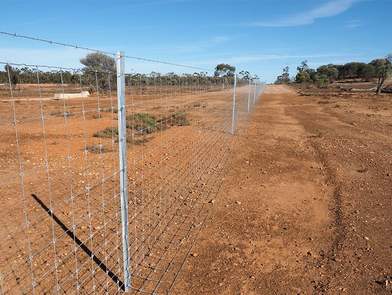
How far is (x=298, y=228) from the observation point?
515cm

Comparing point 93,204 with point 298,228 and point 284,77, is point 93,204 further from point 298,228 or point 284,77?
point 284,77

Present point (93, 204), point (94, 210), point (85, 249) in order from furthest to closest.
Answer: point (93, 204) → point (94, 210) → point (85, 249)

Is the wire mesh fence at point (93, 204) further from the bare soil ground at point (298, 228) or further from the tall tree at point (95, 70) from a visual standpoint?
the bare soil ground at point (298, 228)

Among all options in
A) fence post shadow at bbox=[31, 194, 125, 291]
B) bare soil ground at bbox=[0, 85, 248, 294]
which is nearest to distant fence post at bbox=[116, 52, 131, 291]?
fence post shadow at bbox=[31, 194, 125, 291]

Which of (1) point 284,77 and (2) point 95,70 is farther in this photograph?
(1) point 284,77

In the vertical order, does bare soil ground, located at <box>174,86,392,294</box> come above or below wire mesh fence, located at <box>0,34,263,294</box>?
below

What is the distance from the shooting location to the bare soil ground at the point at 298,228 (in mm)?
3852

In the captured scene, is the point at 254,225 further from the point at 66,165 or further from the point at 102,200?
the point at 66,165

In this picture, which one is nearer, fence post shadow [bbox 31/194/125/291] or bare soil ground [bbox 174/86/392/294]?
fence post shadow [bbox 31/194/125/291]

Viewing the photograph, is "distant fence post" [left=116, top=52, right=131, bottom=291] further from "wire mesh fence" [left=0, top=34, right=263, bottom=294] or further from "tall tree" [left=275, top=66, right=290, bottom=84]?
"tall tree" [left=275, top=66, right=290, bottom=84]

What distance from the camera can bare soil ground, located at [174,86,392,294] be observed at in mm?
3852

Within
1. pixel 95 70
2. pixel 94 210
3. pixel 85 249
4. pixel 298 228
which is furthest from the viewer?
A: pixel 94 210

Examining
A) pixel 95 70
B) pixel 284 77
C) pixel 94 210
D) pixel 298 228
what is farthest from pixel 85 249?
pixel 284 77

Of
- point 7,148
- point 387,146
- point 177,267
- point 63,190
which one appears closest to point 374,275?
point 177,267
